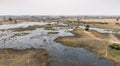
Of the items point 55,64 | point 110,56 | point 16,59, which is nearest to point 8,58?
point 16,59

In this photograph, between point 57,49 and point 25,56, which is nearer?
point 25,56

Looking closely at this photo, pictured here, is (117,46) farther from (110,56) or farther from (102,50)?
(110,56)

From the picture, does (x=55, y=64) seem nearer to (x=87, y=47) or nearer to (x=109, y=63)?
(x=109, y=63)

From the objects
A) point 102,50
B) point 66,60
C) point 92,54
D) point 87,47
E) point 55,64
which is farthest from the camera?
point 87,47

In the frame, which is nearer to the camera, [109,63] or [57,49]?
[109,63]

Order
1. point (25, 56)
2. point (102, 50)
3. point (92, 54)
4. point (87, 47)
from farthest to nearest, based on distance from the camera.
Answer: point (87, 47) < point (102, 50) < point (92, 54) < point (25, 56)

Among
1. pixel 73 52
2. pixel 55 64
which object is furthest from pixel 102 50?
pixel 55 64
